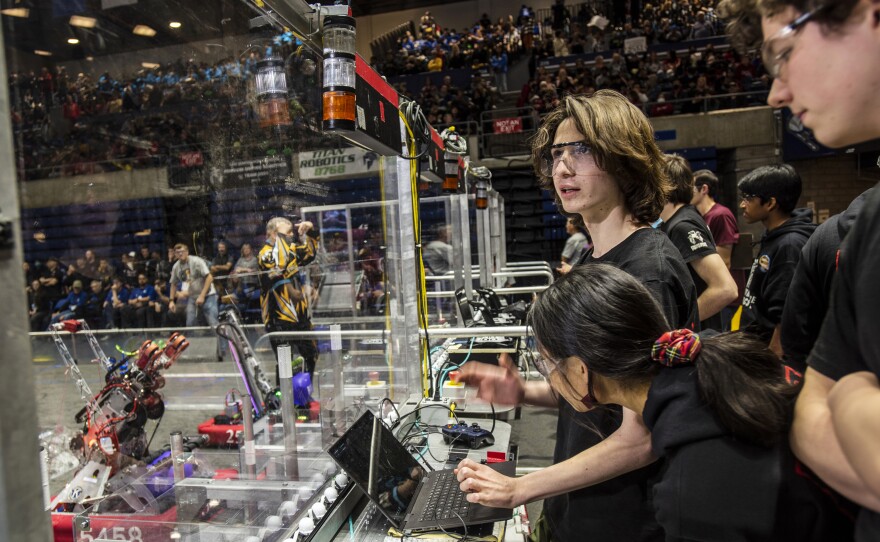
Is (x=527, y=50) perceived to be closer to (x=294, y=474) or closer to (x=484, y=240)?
(x=484, y=240)

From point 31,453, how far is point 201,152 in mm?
1175

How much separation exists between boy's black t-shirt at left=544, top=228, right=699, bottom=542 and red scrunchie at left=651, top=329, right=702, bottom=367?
0.27m

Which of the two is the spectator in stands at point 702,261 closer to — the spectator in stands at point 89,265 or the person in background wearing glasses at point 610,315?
the person in background wearing glasses at point 610,315

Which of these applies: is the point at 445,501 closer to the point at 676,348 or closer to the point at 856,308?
the point at 676,348

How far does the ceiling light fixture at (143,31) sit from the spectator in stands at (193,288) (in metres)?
0.64

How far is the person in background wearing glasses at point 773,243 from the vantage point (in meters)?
2.53

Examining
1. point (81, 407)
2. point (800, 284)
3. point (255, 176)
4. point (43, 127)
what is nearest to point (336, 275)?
point (255, 176)

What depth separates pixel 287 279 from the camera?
6.36 feet

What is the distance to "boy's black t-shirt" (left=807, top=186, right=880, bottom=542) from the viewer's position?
0.58 meters

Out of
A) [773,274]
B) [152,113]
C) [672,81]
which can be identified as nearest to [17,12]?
[152,113]

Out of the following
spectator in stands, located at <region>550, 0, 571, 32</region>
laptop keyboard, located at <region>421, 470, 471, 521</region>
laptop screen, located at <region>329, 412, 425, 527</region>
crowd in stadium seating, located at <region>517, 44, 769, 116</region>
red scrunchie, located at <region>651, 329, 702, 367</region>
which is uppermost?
spectator in stands, located at <region>550, 0, 571, 32</region>

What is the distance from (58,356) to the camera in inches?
107

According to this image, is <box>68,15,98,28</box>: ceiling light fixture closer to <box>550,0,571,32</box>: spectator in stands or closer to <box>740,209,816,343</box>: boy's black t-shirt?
<box>740,209,816,343</box>: boy's black t-shirt

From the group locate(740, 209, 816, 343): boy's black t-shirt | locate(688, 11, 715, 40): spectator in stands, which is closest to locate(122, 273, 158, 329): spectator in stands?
locate(740, 209, 816, 343): boy's black t-shirt
